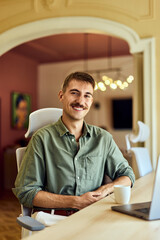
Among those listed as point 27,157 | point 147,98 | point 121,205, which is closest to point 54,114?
point 27,157

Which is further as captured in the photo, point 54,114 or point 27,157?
point 54,114

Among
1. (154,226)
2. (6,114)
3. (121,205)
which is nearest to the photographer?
(154,226)

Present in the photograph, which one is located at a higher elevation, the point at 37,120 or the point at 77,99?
the point at 77,99

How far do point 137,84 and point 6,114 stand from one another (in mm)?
4258

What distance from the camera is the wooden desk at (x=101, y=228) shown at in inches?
44.0

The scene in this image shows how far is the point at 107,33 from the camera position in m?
4.23

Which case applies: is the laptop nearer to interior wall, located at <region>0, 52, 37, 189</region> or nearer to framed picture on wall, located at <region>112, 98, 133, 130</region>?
interior wall, located at <region>0, 52, 37, 189</region>

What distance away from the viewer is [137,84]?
4.06 m

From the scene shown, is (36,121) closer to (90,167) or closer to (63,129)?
(63,129)

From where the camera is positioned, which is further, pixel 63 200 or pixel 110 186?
pixel 110 186

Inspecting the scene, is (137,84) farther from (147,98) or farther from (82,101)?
(82,101)

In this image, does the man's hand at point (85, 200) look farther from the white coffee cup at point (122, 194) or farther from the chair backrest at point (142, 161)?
the chair backrest at point (142, 161)

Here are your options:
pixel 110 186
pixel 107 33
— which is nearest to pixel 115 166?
pixel 110 186

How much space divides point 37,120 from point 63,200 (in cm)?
53
